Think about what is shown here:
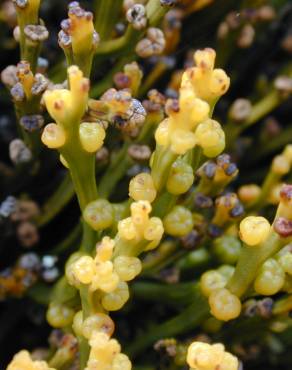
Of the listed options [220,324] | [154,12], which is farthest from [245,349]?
[154,12]

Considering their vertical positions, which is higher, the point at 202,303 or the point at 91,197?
the point at 91,197

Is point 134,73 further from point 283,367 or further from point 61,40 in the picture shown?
point 283,367

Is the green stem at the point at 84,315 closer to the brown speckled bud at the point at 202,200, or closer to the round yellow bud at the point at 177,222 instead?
the round yellow bud at the point at 177,222

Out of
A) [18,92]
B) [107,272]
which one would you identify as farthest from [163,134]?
[18,92]

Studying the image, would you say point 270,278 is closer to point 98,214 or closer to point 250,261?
point 250,261

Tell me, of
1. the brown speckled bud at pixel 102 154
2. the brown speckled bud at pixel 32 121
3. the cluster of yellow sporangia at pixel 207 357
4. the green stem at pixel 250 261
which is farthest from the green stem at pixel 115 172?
the cluster of yellow sporangia at pixel 207 357

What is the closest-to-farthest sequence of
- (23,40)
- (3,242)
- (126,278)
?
(126,278)
(23,40)
(3,242)

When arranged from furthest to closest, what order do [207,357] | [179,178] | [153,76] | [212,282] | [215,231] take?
[153,76] < [215,231] < [212,282] < [179,178] < [207,357]
